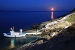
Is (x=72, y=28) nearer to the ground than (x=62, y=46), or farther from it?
farther from it

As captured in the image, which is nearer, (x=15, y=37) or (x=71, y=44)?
(x=71, y=44)

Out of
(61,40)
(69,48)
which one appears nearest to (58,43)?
(61,40)

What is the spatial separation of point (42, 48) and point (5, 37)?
102 ft

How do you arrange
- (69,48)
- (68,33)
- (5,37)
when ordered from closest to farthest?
(69,48), (68,33), (5,37)

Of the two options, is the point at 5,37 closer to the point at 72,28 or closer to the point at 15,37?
the point at 15,37

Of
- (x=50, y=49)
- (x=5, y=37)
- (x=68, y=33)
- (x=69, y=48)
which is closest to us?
(x=69, y=48)

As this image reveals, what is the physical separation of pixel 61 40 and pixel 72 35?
906mm

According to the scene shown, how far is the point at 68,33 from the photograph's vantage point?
18.8 m

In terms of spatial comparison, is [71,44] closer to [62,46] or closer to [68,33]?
[62,46]

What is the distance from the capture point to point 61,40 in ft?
59.4

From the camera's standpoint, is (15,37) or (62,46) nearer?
(62,46)

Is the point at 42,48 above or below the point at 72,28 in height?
below

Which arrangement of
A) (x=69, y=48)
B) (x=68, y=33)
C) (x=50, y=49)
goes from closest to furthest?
(x=69, y=48) < (x=50, y=49) < (x=68, y=33)

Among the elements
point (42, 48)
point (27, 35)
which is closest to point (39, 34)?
point (27, 35)
